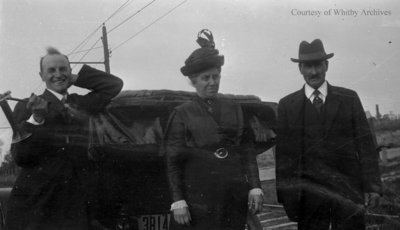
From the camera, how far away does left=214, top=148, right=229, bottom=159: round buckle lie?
239 cm

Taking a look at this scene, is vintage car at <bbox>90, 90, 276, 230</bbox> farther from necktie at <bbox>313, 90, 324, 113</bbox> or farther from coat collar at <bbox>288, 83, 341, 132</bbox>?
necktie at <bbox>313, 90, 324, 113</bbox>

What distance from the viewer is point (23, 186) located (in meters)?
2.30

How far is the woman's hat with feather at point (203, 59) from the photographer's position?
95.4 inches

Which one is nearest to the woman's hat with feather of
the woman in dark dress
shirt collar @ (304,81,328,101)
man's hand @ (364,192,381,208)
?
the woman in dark dress

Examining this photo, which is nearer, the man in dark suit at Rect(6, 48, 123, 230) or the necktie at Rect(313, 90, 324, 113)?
the man in dark suit at Rect(6, 48, 123, 230)

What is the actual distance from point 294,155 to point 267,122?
23 cm

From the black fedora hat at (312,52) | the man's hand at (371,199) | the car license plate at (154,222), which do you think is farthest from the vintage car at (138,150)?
the man's hand at (371,199)

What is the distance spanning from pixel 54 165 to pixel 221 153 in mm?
803

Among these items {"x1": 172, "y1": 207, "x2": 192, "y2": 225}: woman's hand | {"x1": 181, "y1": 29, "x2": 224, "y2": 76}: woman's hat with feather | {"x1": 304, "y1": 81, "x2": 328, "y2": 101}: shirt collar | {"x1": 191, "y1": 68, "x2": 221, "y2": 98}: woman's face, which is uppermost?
{"x1": 181, "y1": 29, "x2": 224, "y2": 76}: woman's hat with feather

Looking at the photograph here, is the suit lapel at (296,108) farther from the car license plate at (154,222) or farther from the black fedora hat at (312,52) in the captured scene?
the car license plate at (154,222)

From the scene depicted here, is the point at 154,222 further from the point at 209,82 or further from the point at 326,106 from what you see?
the point at 326,106

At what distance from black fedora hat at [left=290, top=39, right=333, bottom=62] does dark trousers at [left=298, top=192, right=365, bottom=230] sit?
0.72 metres

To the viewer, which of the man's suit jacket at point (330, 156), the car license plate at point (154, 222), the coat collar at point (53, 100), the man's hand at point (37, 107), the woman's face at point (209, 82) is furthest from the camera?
the car license plate at point (154, 222)

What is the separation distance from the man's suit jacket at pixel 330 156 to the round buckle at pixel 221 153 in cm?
35
